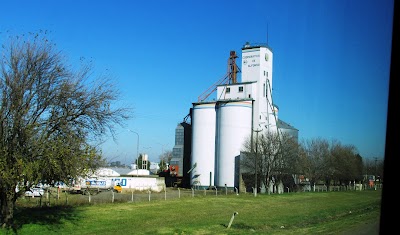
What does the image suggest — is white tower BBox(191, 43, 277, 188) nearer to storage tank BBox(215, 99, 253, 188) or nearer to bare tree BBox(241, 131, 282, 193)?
storage tank BBox(215, 99, 253, 188)

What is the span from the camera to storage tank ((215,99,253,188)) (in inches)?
2702

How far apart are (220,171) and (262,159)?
1162 cm

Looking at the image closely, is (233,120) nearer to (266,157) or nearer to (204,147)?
(204,147)

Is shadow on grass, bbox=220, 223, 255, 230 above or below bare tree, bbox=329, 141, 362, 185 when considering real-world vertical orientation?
below

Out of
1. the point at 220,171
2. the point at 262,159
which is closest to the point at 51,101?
the point at 262,159

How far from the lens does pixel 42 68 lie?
18.7m

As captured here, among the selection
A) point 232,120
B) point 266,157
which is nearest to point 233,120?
point 232,120

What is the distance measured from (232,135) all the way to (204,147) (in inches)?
240

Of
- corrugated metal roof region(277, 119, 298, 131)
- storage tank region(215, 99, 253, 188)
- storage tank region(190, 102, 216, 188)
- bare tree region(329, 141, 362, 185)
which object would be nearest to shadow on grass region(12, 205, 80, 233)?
bare tree region(329, 141, 362, 185)

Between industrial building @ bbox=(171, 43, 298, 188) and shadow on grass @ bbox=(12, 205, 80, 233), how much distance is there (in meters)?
43.1

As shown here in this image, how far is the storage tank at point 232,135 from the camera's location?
68.6 meters

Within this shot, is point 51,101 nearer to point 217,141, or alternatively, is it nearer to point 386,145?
point 386,145

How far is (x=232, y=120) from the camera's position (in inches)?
2724

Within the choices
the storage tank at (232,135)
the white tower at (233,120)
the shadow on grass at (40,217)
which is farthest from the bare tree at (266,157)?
the shadow on grass at (40,217)
